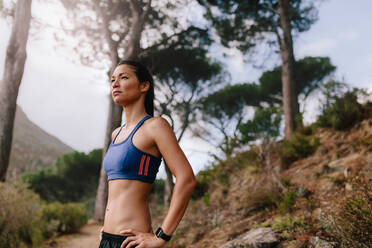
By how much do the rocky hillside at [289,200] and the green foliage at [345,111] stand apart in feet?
0.65

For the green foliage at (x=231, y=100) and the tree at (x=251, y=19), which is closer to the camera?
the tree at (x=251, y=19)

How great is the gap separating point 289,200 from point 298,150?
260 cm

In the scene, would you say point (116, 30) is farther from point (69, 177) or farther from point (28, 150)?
point (28, 150)

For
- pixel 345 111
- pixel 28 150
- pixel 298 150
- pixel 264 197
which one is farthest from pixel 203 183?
pixel 28 150

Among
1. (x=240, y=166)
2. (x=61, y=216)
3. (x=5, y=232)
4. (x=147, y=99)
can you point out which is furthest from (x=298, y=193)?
(x=61, y=216)

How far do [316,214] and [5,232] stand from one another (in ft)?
16.3

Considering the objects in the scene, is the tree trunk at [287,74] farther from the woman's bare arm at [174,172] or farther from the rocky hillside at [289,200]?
the woman's bare arm at [174,172]

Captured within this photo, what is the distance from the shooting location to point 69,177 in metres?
21.8

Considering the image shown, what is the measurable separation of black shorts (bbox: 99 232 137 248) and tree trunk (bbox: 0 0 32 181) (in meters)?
5.42

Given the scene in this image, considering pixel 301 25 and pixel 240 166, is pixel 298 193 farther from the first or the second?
pixel 301 25

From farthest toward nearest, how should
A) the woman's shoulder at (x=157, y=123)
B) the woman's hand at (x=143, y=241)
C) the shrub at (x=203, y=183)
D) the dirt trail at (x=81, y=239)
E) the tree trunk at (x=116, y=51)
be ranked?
the shrub at (x=203, y=183)
the tree trunk at (x=116, y=51)
the dirt trail at (x=81, y=239)
the woman's shoulder at (x=157, y=123)
the woman's hand at (x=143, y=241)

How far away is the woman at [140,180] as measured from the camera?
1.42 metres

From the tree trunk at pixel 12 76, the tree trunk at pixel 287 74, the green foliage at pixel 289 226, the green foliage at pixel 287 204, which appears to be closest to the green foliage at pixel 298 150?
the tree trunk at pixel 287 74

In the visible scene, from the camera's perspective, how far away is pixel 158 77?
41.2 feet
